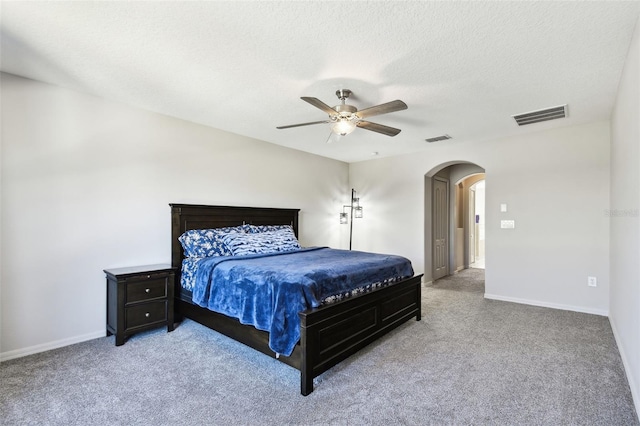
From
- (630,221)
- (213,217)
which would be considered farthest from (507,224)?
(213,217)

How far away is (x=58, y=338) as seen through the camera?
3010 mm

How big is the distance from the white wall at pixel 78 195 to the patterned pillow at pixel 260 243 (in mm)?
769

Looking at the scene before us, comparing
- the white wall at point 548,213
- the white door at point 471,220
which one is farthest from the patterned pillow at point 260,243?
the white door at point 471,220

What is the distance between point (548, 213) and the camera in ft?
14.2

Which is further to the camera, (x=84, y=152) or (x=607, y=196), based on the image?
(x=607, y=196)

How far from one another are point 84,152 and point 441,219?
603 centimetres

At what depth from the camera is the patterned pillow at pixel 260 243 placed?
386 cm

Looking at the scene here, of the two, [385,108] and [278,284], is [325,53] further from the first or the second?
[278,284]

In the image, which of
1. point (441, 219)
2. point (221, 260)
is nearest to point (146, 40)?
point (221, 260)

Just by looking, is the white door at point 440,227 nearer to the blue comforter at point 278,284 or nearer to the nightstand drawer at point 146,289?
the blue comforter at point 278,284

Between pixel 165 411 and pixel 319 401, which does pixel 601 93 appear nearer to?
pixel 319 401

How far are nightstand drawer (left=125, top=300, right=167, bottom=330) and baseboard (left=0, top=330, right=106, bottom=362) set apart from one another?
48cm

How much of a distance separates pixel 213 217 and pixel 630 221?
4.32m

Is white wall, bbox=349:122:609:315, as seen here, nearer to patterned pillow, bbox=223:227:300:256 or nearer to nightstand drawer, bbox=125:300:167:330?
patterned pillow, bbox=223:227:300:256
